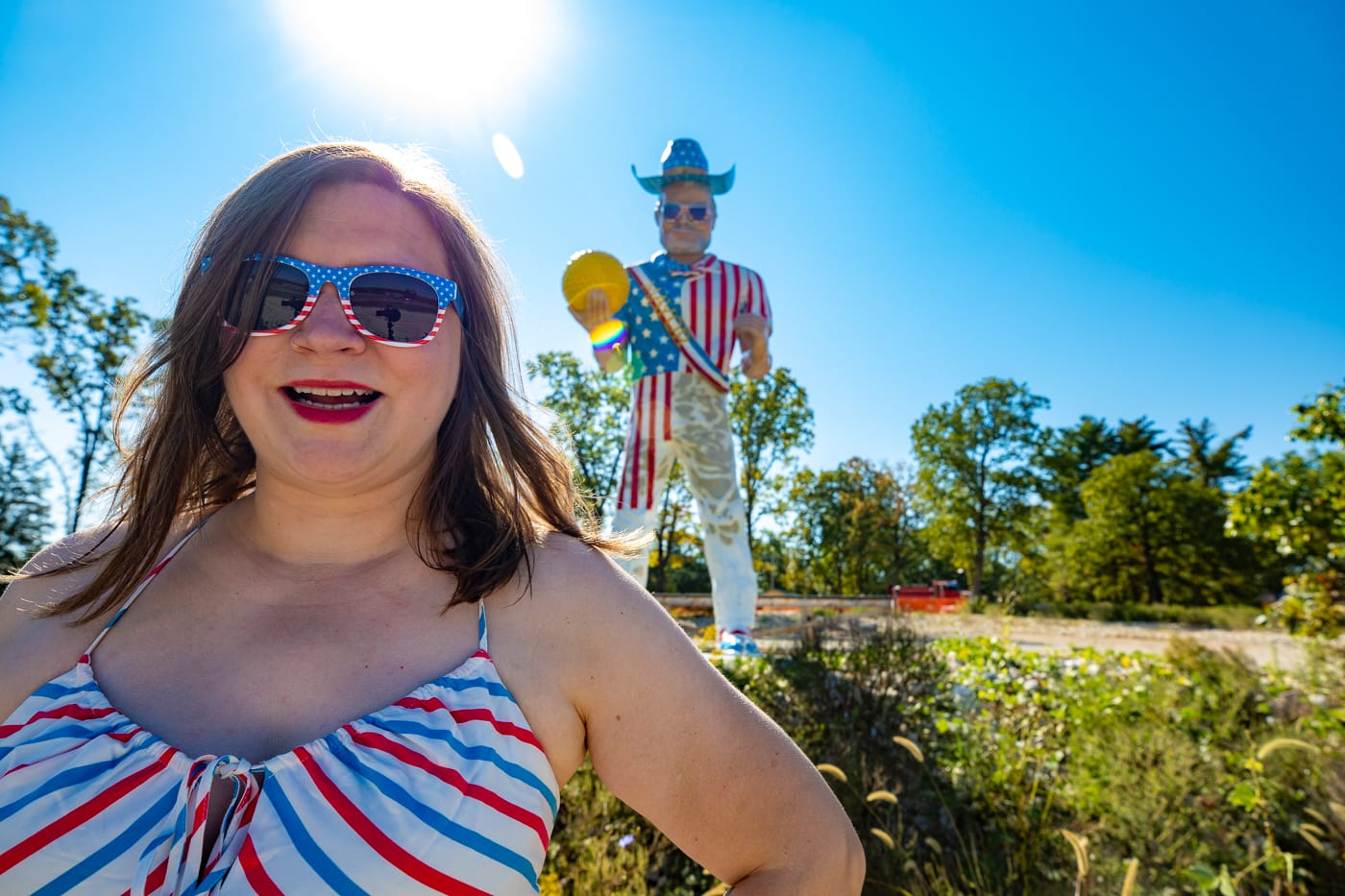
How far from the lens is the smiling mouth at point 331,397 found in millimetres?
1218

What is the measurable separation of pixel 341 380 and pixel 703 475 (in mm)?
3608

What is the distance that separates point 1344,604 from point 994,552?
27157 millimetres

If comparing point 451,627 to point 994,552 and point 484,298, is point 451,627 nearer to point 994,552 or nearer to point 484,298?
point 484,298

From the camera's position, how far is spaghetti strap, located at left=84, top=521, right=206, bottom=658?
45.8 inches

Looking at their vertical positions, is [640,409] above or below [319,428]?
above

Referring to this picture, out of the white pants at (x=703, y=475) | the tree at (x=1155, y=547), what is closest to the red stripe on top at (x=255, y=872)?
the white pants at (x=703, y=475)

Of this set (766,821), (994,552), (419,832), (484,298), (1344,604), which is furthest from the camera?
(994,552)

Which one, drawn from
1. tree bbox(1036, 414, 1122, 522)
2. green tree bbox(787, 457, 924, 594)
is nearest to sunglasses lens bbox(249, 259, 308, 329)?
green tree bbox(787, 457, 924, 594)

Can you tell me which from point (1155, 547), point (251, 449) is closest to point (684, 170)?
point (251, 449)

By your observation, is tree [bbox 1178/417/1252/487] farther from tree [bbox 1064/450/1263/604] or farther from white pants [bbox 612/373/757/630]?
white pants [bbox 612/373/757/630]

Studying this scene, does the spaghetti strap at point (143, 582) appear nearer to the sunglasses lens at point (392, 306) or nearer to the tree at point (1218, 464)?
the sunglasses lens at point (392, 306)

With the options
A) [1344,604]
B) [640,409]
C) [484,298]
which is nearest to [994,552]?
[1344,604]

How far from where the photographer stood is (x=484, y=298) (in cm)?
142

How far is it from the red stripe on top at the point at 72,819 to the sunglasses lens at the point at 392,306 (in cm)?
72
